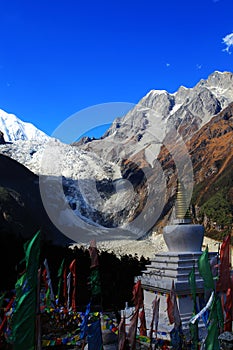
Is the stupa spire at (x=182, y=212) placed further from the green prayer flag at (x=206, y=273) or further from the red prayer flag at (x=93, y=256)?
the green prayer flag at (x=206, y=273)

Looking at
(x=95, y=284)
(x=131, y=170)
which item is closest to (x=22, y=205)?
(x=95, y=284)

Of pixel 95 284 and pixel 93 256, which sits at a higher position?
pixel 93 256

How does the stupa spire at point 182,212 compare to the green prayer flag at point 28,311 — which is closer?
the green prayer flag at point 28,311

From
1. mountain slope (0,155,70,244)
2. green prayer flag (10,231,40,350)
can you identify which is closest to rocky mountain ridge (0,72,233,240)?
mountain slope (0,155,70,244)

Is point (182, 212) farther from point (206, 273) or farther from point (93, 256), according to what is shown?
point (206, 273)

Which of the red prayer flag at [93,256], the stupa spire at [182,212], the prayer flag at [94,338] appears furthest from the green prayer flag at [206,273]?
the stupa spire at [182,212]

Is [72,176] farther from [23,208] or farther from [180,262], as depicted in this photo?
[180,262]

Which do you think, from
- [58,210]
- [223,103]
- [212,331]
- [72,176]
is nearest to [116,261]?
[212,331]

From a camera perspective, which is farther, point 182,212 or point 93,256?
point 182,212
